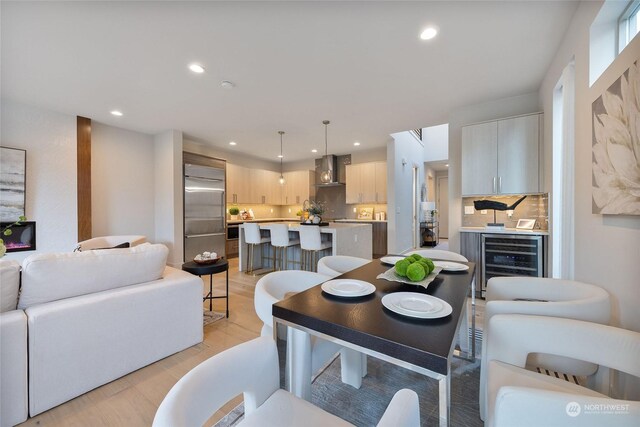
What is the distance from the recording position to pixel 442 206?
380 inches

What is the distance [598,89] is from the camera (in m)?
1.59

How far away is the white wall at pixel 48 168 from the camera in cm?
357

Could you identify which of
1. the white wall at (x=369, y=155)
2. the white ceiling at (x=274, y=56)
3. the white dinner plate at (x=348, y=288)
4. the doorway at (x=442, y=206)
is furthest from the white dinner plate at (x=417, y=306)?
the doorway at (x=442, y=206)

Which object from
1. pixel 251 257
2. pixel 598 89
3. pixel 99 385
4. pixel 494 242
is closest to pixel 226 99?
pixel 251 257

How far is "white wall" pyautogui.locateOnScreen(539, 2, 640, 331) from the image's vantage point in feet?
4.13

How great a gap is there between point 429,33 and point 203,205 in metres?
4.88

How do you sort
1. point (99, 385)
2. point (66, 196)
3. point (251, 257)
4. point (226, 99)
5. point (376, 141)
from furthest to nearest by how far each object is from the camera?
1. point (376, 141)
2. point (251, 257)
3. point (66, 196)
4. point (226, 99)
5. point (99, 385)

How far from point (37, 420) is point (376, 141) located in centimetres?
589

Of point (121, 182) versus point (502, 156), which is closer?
point (502, 156)

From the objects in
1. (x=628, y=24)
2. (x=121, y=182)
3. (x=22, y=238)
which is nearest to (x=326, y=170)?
(x=121, y=182)

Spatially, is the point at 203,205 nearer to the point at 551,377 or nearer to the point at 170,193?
the point at 170,193

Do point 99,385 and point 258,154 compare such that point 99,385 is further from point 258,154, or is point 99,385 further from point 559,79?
point 258,154

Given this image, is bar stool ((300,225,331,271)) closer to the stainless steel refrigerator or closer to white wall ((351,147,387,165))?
the stainless steel refrigerator

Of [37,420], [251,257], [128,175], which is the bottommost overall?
[37,420]
